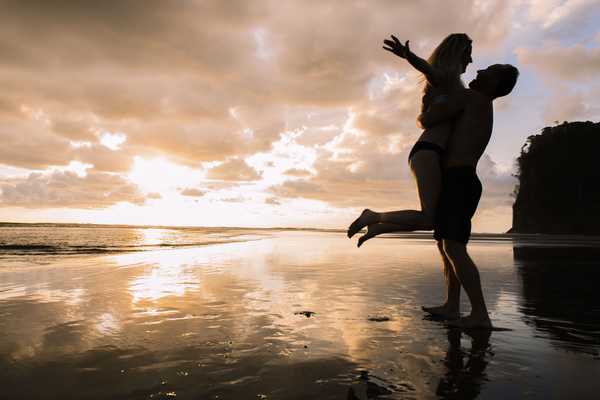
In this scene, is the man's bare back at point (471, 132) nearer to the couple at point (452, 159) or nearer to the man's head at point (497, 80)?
the couple at point (452, 159)

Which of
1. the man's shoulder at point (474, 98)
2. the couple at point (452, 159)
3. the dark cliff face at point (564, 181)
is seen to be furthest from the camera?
the dark cliff face at point (564, 181)

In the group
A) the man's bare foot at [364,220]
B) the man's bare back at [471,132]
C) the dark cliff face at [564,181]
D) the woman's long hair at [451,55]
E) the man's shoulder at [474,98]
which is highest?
the dark cliff face at [564,181]

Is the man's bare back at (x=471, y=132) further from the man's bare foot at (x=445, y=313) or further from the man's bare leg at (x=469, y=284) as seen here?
the man's bare foot at (x=445, y=313)

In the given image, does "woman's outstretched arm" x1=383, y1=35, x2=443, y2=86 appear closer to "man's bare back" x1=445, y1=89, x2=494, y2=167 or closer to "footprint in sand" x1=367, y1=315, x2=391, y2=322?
"man's bare back" x1=445, y1=89, x2=494, y2=167

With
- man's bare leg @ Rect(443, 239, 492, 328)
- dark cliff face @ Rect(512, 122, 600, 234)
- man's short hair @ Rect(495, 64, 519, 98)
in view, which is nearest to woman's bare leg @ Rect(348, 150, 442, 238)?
man's bare leg @ Rect(443, 239, 492, 328)

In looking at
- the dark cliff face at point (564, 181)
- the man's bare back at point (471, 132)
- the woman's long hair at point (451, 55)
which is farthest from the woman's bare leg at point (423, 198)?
the dark cliff face at point (564, 181)

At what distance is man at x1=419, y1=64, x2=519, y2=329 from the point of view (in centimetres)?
310

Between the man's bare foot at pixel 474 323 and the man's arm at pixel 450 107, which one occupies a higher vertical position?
the man's arm at pixel 450 107

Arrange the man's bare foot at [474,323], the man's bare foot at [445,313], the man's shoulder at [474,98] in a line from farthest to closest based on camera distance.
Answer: the man's bare foot at [445,313] < the man's shoulder at [474,98] < the man's bare foot at [474,323]

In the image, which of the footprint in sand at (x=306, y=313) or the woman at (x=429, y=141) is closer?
the woman at (x=429, y=141)

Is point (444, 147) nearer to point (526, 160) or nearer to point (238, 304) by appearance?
point (238, 304)

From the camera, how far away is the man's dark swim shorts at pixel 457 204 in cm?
312

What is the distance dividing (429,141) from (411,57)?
27.0 inches

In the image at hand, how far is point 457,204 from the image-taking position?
313cm
